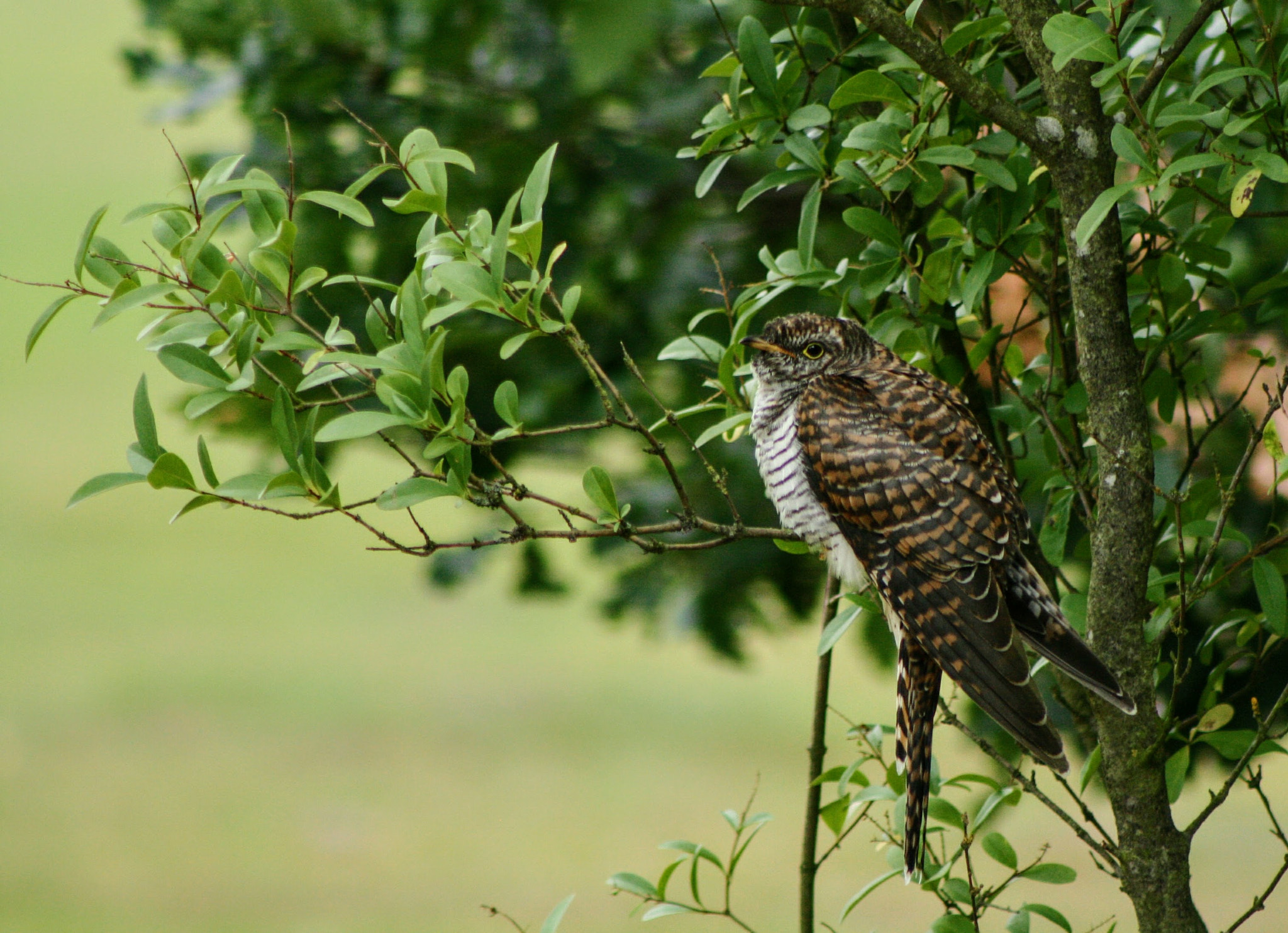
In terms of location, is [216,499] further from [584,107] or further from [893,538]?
[584,107]

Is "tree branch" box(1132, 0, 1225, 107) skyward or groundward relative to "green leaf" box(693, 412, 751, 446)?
skyward

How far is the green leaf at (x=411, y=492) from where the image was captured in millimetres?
1084

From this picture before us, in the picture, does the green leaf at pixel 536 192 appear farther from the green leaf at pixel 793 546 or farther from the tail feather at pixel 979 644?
the tail feather at pixel 979 644

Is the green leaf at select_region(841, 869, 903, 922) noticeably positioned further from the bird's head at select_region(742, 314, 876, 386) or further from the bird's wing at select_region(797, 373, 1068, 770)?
the bird's head at select_region(742, 314, 876, 386)

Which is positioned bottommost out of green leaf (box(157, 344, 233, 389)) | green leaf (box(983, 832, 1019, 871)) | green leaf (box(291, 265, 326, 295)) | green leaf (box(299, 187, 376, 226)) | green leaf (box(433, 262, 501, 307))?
green leaf (box(983, 832, 1019, 871))

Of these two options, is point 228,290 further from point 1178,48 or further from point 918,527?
point 918,527

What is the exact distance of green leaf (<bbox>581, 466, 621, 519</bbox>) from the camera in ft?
3.90

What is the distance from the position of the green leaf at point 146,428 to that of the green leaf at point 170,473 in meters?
0.03

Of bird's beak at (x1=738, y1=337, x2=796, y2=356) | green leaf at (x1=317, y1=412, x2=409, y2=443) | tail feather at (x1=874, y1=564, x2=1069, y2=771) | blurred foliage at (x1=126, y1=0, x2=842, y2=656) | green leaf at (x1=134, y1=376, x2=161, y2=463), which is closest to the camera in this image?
green leaf at (x1=317, y1=412, x2=409, y2=443)

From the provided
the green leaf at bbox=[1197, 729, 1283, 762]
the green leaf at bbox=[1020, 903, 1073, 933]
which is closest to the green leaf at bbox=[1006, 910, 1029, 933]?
the green leaf at bbox=[1020, 903, 1073, 933]

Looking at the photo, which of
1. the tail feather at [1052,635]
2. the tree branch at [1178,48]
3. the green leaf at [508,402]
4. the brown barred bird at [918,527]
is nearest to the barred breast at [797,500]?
the brown barred bird at [918,527]

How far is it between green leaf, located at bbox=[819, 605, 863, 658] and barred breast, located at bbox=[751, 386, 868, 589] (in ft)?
1.12

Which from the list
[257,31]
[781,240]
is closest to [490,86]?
[257,31]

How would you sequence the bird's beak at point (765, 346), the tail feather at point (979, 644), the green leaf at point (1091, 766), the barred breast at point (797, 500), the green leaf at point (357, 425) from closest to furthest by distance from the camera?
the green leaf at point (357, 425) → the green leaf at point (1091, 766) → the tail feather at point (979, 644) → the barred breast at point (797, 500) → the bird's beak at point (765, 346)
